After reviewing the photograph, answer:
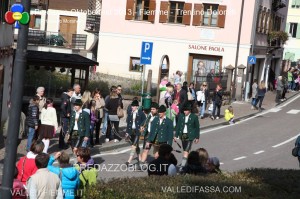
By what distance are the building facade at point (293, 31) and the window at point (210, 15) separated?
3343 cm

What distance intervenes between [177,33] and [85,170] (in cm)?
3422

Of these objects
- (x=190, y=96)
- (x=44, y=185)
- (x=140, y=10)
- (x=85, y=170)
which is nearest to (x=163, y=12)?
(x=140, y=10)

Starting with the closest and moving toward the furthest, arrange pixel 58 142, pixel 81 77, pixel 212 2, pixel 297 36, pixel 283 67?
pixel 58 142 → pixel 81 77 → pixel 212 2 → pixel 283 67 → pixel 297 36

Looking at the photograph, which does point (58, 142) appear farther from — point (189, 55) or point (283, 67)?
point (283, 67)

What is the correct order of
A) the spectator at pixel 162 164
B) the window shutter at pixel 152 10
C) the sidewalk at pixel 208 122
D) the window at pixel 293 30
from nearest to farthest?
the spectator at pixel 162 164 < the sidewalk at pixel 208 122 < the window shutter at pixel 152 10 < the window at pixel 293 30

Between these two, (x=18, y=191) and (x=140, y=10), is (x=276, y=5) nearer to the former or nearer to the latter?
(x=140, y=10)

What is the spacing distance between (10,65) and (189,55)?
20.8m

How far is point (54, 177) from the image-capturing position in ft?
34.4

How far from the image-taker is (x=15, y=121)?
9.19 meters

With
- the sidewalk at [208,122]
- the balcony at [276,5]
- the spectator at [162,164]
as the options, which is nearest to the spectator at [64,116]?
the sidewalk at [208,122]

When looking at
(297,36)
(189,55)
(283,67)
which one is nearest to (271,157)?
(189,55)

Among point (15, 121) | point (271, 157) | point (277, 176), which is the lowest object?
point (271, 157)

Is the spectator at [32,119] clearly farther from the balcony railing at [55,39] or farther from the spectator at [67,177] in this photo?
the balcony railing at [55,39]

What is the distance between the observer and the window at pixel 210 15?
148 feet
